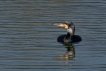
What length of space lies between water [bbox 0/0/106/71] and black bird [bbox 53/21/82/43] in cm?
26

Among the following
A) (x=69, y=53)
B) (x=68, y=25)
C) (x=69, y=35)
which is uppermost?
(x=68, y=25)

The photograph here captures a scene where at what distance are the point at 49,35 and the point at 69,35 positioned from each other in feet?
2.29

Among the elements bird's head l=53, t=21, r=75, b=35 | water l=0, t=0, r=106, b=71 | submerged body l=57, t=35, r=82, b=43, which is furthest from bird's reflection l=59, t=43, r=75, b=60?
bird's head l=53, t=21, r=75, b=35

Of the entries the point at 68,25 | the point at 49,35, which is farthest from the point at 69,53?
the point at 68,25

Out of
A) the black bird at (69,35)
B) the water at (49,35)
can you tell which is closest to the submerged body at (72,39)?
the black bird at (69,35)

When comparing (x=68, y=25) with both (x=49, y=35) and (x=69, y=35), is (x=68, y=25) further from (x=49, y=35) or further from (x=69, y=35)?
(x=49, y=35)

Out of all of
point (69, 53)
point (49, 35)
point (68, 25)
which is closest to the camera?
point (69, 53)

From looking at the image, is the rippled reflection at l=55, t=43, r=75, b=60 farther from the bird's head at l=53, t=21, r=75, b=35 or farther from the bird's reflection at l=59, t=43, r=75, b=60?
the bird's head at l=53, t=21, r=75, b=35

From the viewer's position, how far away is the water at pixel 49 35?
19359 millimetres

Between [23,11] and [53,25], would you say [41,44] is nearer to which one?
[53,25]

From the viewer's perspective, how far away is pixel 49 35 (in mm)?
23938

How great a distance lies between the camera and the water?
1936 cm

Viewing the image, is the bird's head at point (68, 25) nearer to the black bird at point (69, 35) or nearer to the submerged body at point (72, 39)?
the black bird at point (69, 35)

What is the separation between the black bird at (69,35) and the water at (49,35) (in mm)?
255
